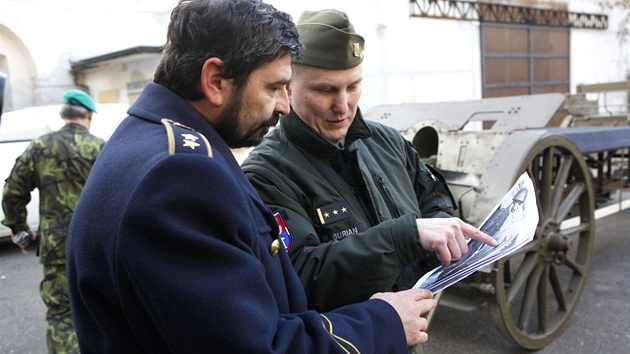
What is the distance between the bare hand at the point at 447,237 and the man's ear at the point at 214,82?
23.2 inches

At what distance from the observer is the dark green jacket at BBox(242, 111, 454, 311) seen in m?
1.31

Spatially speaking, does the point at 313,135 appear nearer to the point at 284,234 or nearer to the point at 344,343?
the point at 284,234

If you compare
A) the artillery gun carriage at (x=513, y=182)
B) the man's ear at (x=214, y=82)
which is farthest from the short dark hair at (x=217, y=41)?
the artillery gun carriage at (x=513, y=182)

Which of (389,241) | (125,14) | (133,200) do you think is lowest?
(389,241)

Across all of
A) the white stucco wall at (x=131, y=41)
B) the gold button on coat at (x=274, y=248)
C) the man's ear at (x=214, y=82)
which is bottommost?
the gold button on coat at (x=274, y=248)

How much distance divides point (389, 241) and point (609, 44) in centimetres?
1629

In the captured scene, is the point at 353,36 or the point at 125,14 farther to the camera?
the point at 125,14

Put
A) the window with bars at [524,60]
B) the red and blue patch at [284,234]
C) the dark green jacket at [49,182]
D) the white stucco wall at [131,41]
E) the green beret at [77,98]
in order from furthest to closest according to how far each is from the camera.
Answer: the window with bars at [524,60] → the white stucco wall at [131,41] → the green beret at [77,98] → the dark green jacket at [49,182] → the red and blue patch at [284,234]

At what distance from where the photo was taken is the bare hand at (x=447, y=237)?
1271mm

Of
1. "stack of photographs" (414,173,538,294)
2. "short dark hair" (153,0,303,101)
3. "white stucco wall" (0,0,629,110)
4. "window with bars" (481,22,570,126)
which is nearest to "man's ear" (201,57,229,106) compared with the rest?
"short dark hair" (153,0,303,101)

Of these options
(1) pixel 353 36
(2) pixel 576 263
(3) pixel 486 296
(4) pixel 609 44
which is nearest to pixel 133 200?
(1) pixel 353 36

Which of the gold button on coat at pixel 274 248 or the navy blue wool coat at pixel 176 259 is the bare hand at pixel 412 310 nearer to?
the navy blue wool coat at pixel 176 259

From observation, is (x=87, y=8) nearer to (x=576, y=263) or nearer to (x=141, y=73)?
(x=141, y=73)

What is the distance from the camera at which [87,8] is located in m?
8.81
